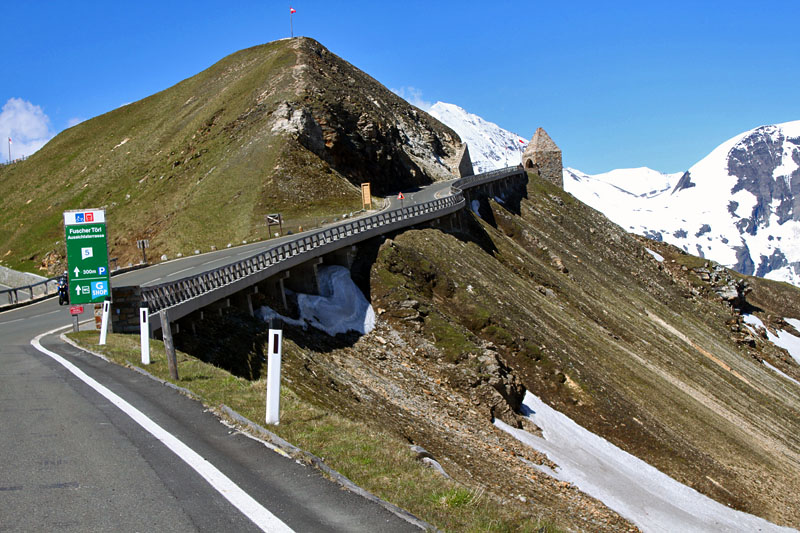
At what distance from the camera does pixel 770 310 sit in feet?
418

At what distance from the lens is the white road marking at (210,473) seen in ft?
19.6

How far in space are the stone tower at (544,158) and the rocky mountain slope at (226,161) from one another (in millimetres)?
12538

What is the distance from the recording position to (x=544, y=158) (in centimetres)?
11650

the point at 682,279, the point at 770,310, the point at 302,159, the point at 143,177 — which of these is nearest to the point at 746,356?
the point at 682,279

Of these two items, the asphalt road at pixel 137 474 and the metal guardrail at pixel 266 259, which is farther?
the metal guardrail at pixel 266 259

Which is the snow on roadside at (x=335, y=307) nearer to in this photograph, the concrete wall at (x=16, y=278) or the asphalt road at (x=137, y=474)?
the asphalt road at (x=137, y=474)

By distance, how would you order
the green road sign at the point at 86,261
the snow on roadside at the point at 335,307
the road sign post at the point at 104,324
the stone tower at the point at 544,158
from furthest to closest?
1. the stone tower at the point at 544,158
2. the snow on roadside at the point at 335,307
3. the green road sign at the point at 86,261
4. the road sign post at the point at 104,324

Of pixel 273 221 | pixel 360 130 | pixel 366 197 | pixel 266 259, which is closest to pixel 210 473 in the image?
pixel 266 259

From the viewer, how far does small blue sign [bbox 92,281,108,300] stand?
1888 cm

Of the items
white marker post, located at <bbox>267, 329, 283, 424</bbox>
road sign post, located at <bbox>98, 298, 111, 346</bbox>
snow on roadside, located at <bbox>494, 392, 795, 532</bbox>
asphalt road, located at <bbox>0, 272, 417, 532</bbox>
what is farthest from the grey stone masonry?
snow on roadside, located at <bbox>494, 392, 795, 532</bbox>

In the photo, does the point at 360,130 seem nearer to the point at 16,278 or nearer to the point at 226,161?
the point at 226,161

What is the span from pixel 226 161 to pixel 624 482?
190 ft

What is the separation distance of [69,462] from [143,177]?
83.4 m

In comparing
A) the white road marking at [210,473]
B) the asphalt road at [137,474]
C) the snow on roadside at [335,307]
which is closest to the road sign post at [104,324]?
the asphalt road at [137,474]
